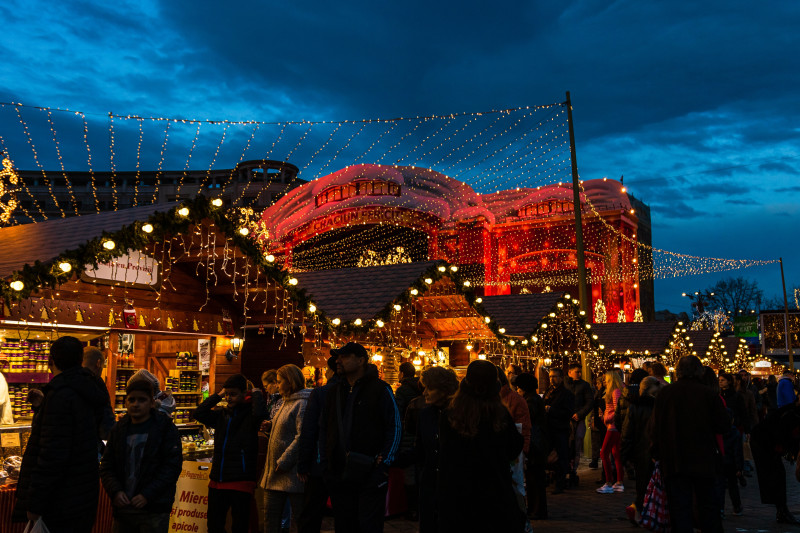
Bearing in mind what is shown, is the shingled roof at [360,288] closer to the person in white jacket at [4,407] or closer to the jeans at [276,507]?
the person in white jacket at [4,407]

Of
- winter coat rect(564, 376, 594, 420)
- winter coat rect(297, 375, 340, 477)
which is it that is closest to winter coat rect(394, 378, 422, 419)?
winter coat rect(297, 375, 340, 477)

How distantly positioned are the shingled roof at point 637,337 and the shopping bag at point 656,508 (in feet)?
54.9

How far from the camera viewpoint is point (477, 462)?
13.4ft

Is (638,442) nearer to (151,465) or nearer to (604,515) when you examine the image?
(604,515)

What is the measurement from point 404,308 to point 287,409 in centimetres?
799

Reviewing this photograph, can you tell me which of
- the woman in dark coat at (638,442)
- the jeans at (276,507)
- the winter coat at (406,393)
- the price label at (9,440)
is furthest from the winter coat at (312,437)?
the woman in dark coat at (638,442)

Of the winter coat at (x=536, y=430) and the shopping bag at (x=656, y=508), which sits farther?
the winter coat at (x=536, y=430)

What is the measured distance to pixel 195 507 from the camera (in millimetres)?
6977

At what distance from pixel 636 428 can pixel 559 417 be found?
7.32ft

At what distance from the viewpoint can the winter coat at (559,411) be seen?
33.3 feet

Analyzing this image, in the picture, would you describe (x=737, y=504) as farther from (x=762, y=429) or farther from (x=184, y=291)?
(x=184, y=291)

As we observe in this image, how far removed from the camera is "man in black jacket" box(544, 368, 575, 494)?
1015 cm

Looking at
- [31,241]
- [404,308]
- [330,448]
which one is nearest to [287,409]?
[330,448]

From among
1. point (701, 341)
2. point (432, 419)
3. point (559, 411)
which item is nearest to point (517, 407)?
point (432, 419)
